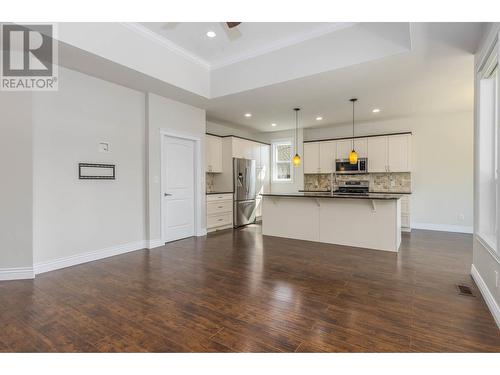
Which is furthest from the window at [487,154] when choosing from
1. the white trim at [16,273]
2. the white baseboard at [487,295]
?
the white trim at [16,273]

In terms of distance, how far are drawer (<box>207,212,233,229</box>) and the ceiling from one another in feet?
7.65

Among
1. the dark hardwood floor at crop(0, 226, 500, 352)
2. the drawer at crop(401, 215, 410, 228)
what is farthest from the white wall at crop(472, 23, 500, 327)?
the drawer at crop(401, 215, 410, 228)

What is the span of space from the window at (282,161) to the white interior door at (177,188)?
3.40 meters

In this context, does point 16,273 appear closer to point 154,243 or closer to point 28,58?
point 154,243

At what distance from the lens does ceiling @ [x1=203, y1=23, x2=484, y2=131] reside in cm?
304

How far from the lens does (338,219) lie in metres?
4.75

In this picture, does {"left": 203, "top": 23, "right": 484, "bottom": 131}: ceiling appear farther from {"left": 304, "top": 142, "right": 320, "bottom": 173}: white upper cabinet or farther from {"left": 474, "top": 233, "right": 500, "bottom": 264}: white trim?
{"left": 474, "top": 233, "right": 500, "bottom": 264}: white trim

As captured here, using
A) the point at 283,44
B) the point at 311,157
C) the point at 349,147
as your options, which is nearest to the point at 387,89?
the point at 283,44

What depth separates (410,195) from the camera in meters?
6.00

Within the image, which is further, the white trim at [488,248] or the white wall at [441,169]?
the white wall at [441,169]

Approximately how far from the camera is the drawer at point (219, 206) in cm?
600

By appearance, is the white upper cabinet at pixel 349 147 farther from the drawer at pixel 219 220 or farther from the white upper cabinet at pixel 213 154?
the drawer at pixel 219 220

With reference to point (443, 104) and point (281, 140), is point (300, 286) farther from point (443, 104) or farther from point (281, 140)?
point (281, 140)
